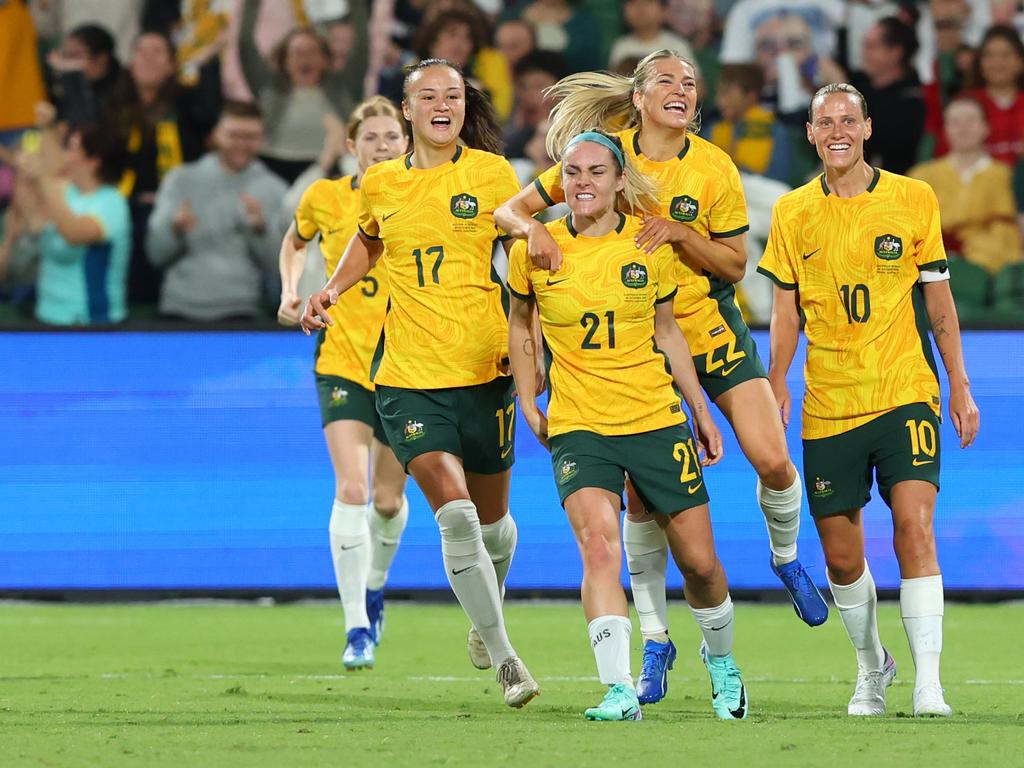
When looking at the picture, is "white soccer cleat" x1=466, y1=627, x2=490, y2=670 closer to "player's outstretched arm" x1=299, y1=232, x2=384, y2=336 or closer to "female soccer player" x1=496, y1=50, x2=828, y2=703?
"female soccer player" x1=496, y1=50, x2=828, y2=703

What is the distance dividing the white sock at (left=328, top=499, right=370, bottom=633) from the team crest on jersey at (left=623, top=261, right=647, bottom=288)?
300 centimetres

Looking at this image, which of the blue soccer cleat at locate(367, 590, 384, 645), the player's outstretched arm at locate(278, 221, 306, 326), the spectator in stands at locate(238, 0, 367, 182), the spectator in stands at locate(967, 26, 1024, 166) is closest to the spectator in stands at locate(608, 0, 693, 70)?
the spectator in stands at locate(238, 0, 367, 182)

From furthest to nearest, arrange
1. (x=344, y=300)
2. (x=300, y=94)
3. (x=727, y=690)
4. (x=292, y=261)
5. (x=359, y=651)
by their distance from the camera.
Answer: (x=300, y=94) → (x=292, y=261) → (x=344, y=300) → (x=359, y=651) → (x=727, y=690)

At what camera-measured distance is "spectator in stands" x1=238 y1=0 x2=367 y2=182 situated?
13.2 metres

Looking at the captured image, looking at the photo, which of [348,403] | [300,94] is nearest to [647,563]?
[348,403]

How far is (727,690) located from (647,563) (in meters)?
0.92

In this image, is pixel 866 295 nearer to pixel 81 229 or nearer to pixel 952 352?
pixel 952 352

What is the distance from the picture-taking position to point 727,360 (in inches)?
287

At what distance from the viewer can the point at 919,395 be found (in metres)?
6.61

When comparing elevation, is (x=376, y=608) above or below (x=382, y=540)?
below

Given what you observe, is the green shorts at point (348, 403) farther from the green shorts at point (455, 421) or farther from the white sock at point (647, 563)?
the white sock at point (647, 563)

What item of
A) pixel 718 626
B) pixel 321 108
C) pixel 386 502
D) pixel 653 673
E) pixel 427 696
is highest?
pixel 321 108

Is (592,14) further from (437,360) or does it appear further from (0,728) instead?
(0,728)

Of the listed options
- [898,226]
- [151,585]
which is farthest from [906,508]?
[151,585]
